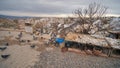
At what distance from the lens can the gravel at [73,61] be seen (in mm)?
10961

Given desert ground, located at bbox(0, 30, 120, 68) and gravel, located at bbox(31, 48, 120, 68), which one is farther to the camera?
gravel, located at bbox(31, 48, 120, 68)

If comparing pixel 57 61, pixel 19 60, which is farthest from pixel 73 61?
pixel 19 60

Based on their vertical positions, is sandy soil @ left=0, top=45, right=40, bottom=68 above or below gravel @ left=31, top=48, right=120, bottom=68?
above

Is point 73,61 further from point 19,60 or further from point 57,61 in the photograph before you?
point 19,60

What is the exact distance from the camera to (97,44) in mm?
13742

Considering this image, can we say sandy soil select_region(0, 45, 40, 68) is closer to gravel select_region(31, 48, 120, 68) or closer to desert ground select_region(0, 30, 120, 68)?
desert ground select_region(0, 30, 120, 68)

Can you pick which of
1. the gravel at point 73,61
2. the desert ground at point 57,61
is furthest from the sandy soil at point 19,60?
the gravel at point 73,61

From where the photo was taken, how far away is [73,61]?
39.1ft

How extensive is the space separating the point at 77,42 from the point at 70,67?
4597 millimetres

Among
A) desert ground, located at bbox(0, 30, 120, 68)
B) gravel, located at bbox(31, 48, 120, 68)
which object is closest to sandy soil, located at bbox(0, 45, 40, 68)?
desert ground, located at bbox(0, 30, 120, 68)

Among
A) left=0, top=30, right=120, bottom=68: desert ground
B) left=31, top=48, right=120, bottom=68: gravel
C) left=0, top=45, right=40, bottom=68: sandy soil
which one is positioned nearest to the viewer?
left=0, top=45, right=40, bottom=68: sandy soil

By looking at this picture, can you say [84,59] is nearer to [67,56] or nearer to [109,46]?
[67,56]

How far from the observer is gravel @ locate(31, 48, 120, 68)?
36.0 feet

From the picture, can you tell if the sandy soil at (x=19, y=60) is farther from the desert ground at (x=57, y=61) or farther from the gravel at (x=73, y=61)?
the gravel at (x=73, y=61)
